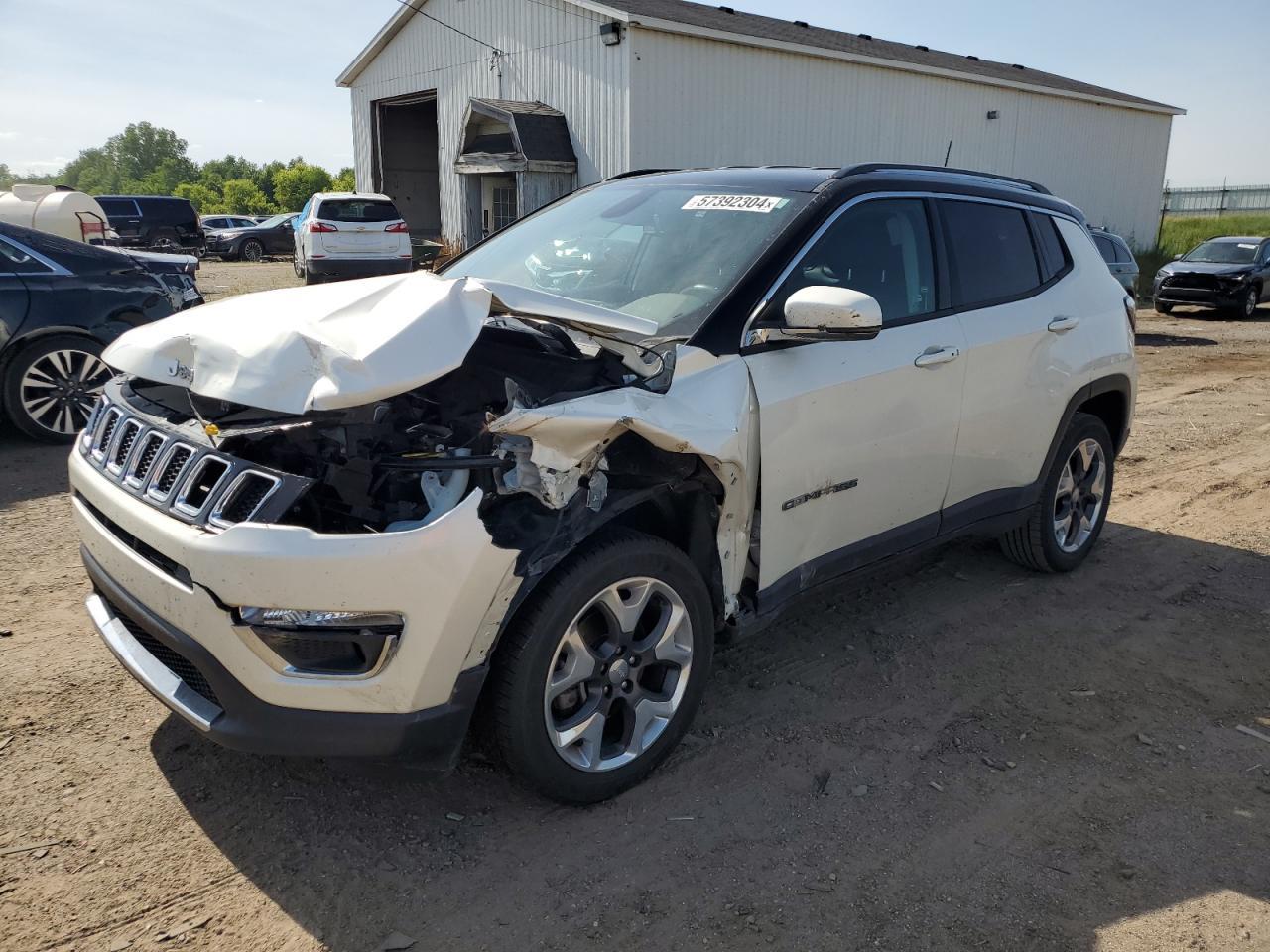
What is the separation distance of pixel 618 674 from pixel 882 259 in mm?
1983

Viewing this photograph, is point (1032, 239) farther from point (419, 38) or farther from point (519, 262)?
point (419, 38)

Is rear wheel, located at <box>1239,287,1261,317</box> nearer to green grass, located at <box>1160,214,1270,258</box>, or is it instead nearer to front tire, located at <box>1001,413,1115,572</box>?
green grass, located at <box>1160,214,1270,258</box>

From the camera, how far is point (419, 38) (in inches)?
859

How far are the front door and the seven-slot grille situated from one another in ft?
5.12

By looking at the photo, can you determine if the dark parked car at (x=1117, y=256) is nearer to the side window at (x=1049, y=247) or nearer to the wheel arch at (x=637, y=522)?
the side window at (x=1049, y=247)

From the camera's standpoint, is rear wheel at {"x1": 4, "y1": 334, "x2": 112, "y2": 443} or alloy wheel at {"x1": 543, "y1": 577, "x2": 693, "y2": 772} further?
rear wheel at {"x1": 4, "y1": 334, "x2": 112, "y2": 443}

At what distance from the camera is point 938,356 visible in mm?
3783

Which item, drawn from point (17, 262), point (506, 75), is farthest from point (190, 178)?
point (17, 262)

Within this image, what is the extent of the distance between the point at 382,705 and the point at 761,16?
22470 millimetres

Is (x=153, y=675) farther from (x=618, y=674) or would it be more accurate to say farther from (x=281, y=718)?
(x=618, y=674)

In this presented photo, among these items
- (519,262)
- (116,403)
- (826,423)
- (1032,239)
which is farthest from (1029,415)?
(116,403)

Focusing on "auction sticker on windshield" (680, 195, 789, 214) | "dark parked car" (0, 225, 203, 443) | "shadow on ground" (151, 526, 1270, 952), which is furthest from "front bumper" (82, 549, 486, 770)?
"dark parked car" (0, 225, 203, 443)

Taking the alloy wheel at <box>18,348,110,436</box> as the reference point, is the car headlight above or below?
above

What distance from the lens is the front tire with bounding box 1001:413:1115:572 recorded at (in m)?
4.76
